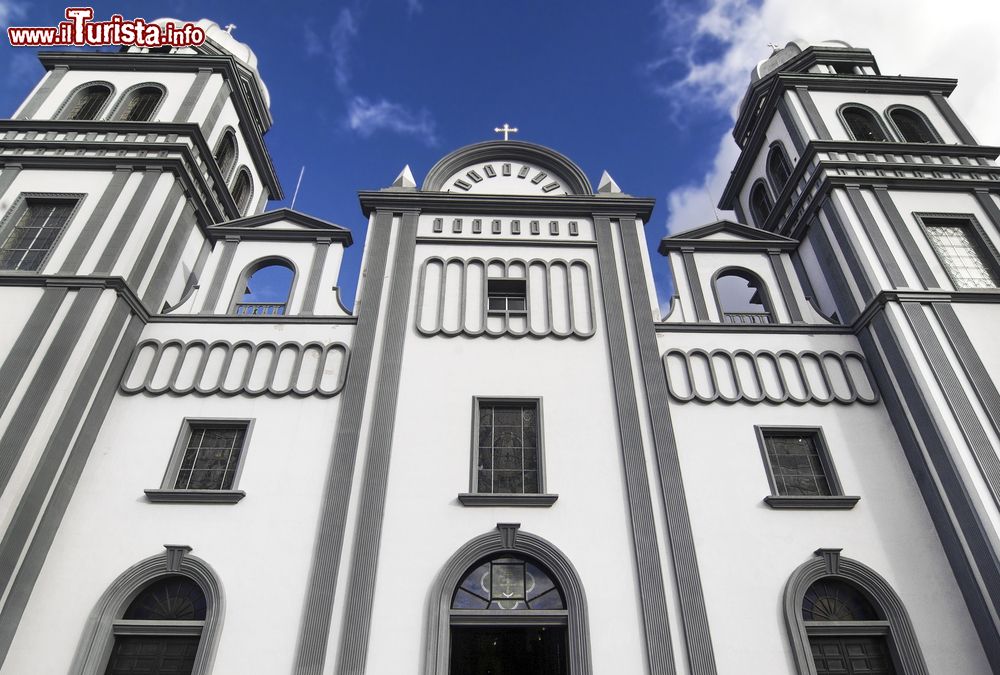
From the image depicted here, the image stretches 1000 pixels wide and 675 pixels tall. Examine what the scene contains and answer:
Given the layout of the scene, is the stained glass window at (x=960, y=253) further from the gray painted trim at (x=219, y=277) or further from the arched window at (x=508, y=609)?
the gray painted trim at (x=219, y=277)

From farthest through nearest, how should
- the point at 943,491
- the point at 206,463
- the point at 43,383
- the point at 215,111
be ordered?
1. the point at 215,111
2. the point at 206,463
3. the point at 43,383
4. the point at 943,491

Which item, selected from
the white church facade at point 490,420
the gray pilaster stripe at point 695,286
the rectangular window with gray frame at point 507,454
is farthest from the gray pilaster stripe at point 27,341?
the gray pilaster stripe at point 695,286

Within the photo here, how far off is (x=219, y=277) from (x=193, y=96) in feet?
19.3

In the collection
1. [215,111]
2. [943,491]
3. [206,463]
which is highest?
[215,111]

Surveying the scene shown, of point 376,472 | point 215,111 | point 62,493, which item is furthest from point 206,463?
point 215,111

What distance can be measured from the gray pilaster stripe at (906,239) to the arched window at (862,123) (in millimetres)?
3123

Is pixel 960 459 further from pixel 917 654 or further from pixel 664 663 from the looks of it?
pixel 664 663

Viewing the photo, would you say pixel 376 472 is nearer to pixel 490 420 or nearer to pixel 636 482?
pixel 490 420

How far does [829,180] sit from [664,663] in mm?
11455

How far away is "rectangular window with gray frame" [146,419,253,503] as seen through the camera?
10352mm

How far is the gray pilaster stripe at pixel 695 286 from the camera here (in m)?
13.5

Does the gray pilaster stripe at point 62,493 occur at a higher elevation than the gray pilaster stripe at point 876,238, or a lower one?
lower

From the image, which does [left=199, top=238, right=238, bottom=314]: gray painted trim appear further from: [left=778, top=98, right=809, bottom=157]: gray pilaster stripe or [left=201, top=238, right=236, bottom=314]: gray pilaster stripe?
[left=778, top=98, right=809, bottom=157]: gray pilaster stripe

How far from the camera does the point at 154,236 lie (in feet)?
43.0
